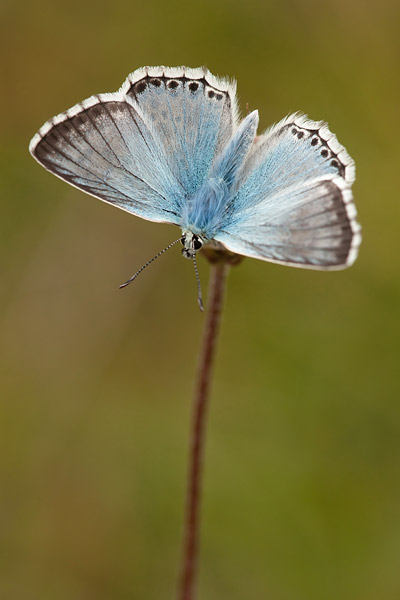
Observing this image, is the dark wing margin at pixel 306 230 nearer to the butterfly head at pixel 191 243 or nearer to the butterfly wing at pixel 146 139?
the butterfly head at pixel 191 243

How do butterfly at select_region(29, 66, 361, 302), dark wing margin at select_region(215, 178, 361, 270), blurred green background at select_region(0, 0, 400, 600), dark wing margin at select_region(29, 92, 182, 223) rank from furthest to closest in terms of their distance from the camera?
blurred green background at select_region(0, 0, 400, 600) → dark wing margin at select_region(29, 92, 182, 223) → butterfly at select_region(29, 66, 361, 302) → dark wing margin at select_region(215, 178, 361, 270)

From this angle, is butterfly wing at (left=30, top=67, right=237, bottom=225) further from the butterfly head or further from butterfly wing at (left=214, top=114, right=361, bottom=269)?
butterfly wing at (left=214, top=114, right=361, bottom=269)

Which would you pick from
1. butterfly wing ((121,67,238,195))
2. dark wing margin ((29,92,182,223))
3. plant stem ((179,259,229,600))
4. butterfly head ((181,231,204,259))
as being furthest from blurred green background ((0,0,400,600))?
butterfly head ((181,231,204,259))

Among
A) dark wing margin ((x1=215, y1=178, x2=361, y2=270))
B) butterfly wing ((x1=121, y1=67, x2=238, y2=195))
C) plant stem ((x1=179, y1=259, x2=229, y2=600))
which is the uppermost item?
butterfly wing ((x1=121, y1=67, x2=238, y2=195))

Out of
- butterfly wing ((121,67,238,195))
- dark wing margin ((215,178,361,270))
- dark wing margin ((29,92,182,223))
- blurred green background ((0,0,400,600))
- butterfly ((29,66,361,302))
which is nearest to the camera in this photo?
dark wing margin ((215,178,361,270))

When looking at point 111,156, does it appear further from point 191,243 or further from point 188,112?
point 191,243

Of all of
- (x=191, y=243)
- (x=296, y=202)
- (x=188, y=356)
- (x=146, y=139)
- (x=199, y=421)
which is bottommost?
(x=199, y=421)

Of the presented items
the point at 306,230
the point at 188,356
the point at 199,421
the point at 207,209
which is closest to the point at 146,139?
the point at 207,209

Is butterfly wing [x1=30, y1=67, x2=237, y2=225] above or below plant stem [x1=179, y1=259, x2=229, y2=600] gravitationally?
above
